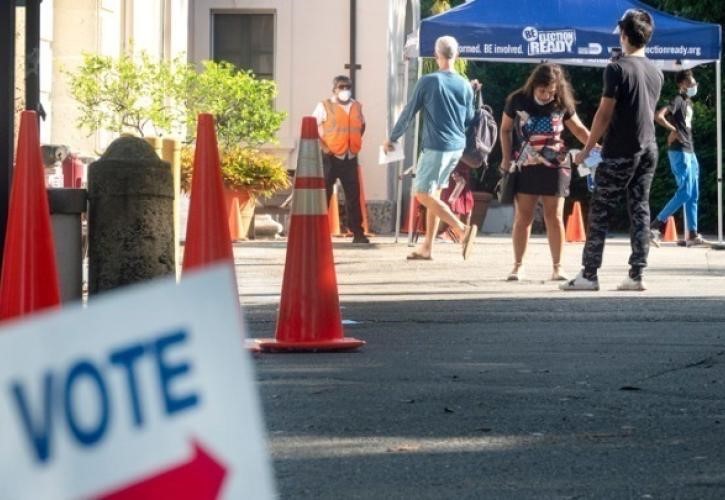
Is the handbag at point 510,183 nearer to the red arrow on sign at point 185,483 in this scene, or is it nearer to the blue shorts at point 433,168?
the blue shorts at point 433,168

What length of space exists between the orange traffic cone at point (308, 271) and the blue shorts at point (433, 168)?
862cm

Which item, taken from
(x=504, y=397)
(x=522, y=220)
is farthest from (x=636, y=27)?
(x=504, y=397)

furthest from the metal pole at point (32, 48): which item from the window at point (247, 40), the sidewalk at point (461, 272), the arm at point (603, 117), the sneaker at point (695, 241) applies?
the window at point (247, 40)

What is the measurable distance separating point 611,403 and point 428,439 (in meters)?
1.18

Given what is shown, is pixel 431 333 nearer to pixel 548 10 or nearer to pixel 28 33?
pixel 28 33

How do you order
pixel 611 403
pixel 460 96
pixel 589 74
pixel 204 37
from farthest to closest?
pixel 589 74 < pixel 204 37 < pixel 460 96 < pixel 611 403

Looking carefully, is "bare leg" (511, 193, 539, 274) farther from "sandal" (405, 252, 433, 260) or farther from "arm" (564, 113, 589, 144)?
"sandal" (405, 252, 433, 260)

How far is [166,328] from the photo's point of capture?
200 cm

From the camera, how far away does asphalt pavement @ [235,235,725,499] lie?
5520 millimetres

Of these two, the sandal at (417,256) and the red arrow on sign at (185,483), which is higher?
the red arrow on sign at (185,483)

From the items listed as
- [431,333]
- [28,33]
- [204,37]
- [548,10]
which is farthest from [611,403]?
[204,37]

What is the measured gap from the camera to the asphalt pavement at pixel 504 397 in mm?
5520

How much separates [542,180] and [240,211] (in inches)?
330

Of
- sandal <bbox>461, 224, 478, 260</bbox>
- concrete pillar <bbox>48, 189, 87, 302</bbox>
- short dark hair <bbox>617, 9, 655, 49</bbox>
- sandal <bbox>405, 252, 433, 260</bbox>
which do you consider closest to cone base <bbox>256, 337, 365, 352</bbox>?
concrete pillar <bbox>48, 189, 87, 302</bbox>
